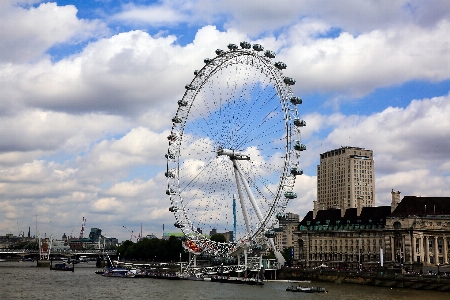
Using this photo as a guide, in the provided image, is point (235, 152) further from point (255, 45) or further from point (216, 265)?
point (216, 265)

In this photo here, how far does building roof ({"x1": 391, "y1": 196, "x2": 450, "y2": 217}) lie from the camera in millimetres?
114062

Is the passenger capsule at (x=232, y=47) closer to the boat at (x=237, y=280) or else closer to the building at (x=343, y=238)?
the boat at (x=237, y=280)

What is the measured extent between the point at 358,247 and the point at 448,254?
18.1 metres

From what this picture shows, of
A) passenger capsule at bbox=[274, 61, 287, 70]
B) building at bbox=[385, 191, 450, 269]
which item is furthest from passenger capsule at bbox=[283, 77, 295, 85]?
building at bbox=[385, 191, 450, 269]

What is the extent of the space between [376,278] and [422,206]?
1128 inches

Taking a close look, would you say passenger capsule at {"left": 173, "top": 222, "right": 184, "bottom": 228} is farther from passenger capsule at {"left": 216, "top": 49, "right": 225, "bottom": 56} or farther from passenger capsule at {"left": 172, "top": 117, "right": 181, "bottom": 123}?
passenger capsule at {"left": 216, "top": 49, "right": 225, "bottom": 56}

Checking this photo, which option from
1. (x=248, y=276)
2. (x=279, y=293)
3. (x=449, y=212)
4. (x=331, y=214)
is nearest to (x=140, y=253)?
(x=331, y=214)

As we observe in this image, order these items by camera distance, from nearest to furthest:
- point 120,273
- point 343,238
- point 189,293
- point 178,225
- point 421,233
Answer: point 189,293, point 178,225, point 421,233, point 120,273, point 343,238

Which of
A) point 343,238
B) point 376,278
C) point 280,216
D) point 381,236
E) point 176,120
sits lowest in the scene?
point 376,278

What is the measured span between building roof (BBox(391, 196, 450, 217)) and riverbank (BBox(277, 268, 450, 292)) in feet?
58.5

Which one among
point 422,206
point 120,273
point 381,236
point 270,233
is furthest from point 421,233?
point 120,273

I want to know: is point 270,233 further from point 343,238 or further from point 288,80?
point 343,238

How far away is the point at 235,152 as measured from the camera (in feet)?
280

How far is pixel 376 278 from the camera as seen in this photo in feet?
300
